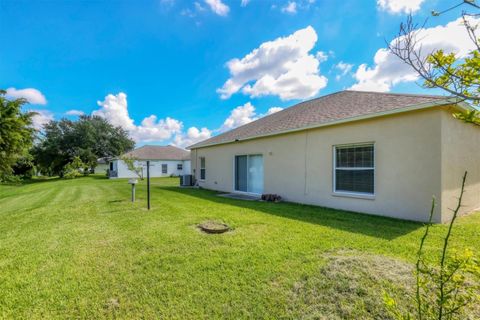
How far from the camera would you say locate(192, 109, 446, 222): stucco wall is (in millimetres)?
5961

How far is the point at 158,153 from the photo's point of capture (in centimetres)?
3466

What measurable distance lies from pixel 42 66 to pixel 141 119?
49.6ft

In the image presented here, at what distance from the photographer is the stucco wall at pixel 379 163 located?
19.6 ft

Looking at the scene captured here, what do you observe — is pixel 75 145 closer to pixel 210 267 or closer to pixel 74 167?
pixel 74 167

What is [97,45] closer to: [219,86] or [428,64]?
[219,86]

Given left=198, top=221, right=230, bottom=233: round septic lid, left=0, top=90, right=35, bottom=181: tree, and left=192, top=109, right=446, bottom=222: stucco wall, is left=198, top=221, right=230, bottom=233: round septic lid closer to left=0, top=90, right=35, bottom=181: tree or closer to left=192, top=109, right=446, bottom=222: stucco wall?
left=192, top=109, right=446, bottom=222: stucco wall

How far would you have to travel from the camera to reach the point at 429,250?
408 cm

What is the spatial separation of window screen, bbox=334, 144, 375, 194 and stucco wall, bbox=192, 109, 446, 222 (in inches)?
8.8

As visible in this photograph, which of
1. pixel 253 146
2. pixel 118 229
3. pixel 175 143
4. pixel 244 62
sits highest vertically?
pixel 244 62

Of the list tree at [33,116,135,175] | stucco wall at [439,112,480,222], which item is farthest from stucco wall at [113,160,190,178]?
stucco wall at [439,112,480,222]

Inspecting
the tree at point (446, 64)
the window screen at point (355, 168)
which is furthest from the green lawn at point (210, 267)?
the tree at point (446, 64)

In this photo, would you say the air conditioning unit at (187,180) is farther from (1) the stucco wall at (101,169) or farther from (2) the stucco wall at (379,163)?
(1) the stucco wall at (101,169)

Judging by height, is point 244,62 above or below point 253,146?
above

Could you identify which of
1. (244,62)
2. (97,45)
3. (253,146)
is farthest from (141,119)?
(253,146)
